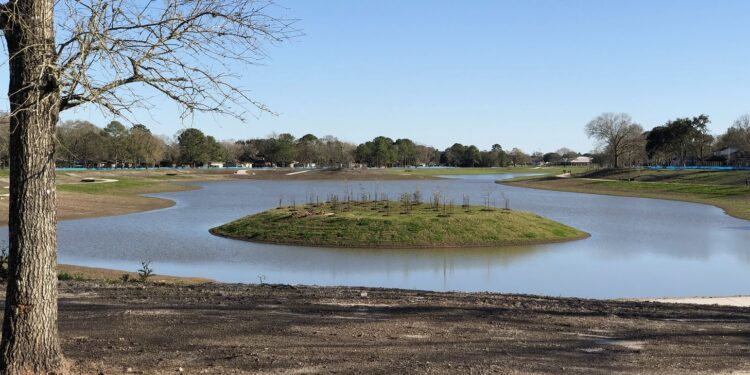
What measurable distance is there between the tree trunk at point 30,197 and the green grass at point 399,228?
2744cm

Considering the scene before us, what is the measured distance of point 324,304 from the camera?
12.8m

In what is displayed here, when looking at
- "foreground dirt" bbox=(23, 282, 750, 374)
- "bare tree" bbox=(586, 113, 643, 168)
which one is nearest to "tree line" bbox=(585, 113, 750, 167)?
"bare tree" bbox=(586, 113, 643, 168)

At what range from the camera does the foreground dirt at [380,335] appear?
26.3 feet

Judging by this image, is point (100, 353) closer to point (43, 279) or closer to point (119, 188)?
point (43, 279)

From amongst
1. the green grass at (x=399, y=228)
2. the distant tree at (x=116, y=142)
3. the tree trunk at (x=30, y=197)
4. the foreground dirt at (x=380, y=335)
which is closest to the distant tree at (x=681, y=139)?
the green grass at (x=399, y=228)

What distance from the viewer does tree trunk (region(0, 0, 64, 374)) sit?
6828mm

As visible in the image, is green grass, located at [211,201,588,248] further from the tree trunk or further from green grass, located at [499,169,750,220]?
green grass, located at [499,169,750,220]

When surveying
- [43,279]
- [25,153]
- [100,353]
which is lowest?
[100,353]

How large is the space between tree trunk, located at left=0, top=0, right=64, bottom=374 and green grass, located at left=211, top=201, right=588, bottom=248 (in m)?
27.4

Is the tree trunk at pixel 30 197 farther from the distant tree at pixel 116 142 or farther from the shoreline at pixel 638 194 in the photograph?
the distant tree at pixel 116 142

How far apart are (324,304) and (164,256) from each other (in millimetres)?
20444

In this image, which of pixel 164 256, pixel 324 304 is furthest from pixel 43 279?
pixel 164 256

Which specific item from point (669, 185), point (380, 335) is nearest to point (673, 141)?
point (669, 185)

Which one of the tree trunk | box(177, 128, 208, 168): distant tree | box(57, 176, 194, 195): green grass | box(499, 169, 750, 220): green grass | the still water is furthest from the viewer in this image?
box(177, 128, 208, 168): distant tree
